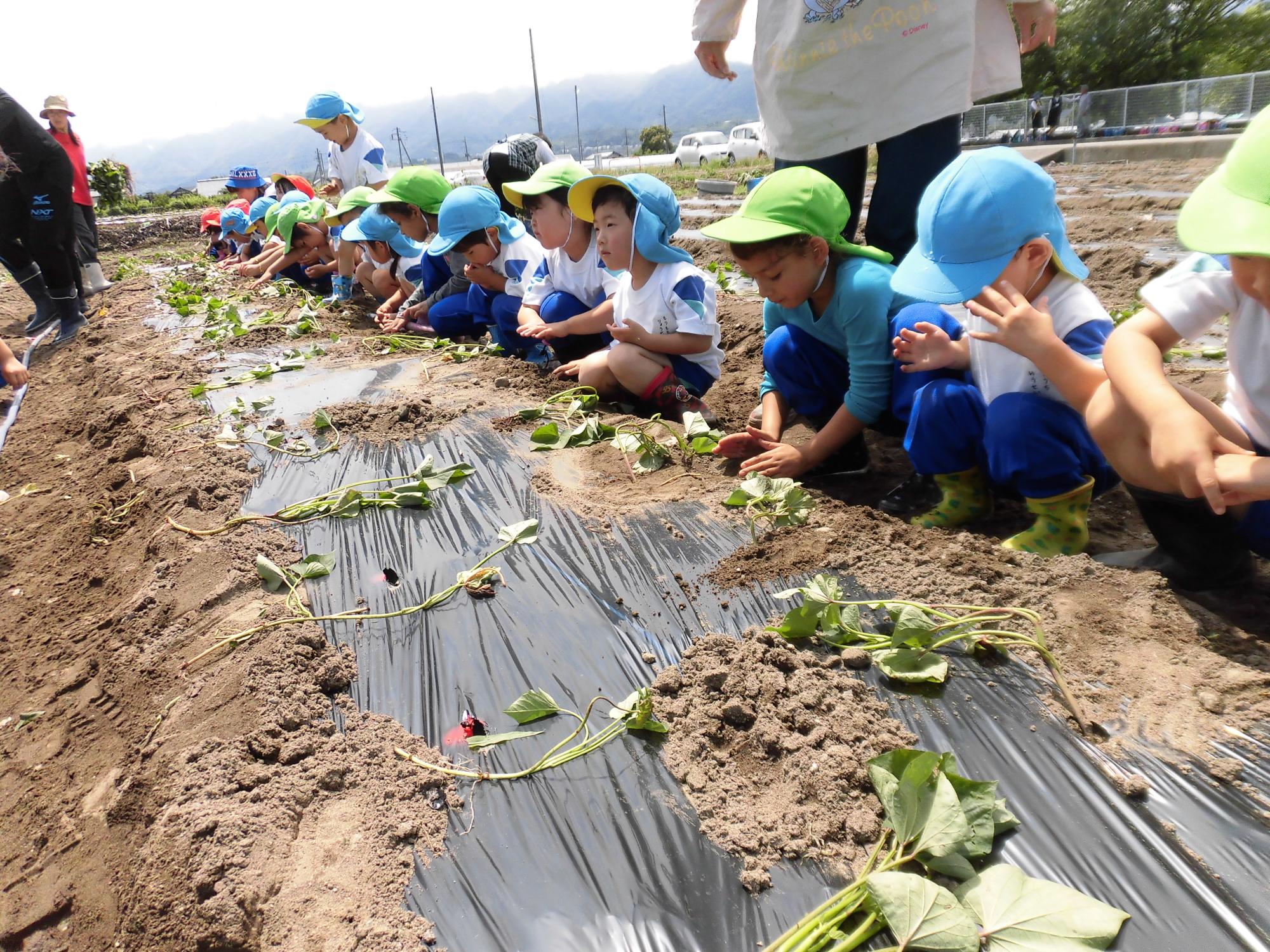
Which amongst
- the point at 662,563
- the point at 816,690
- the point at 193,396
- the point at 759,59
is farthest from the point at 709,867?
the point at 193,396

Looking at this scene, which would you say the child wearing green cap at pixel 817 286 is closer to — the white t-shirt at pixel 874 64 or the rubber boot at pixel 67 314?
the white t-shirt at pixel 874 64

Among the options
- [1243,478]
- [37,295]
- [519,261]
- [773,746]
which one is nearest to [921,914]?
[773,746]

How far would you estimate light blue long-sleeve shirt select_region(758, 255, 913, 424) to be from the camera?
223 centimetres

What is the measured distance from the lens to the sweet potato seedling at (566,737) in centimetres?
130

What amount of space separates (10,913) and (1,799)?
1.51ft

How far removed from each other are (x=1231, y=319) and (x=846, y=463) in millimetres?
1172

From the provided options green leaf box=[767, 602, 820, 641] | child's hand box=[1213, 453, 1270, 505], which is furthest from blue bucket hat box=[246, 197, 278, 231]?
child's hand box=[1213, 453, 1270, 505]

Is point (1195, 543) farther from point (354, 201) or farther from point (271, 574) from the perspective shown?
point (354, 201)

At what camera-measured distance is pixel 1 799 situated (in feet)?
5.65

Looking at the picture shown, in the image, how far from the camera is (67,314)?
6.64m

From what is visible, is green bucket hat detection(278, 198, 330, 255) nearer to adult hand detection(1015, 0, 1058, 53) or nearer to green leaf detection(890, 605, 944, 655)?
adult hand detection(1015, 0, 1058, 53)

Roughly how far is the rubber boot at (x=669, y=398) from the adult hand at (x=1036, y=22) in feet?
5.24

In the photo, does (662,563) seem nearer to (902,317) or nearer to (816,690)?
(816,690)

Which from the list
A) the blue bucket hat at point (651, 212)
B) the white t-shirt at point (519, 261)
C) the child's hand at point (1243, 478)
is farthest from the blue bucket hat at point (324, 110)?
the child's hand at point (1243, 478)
